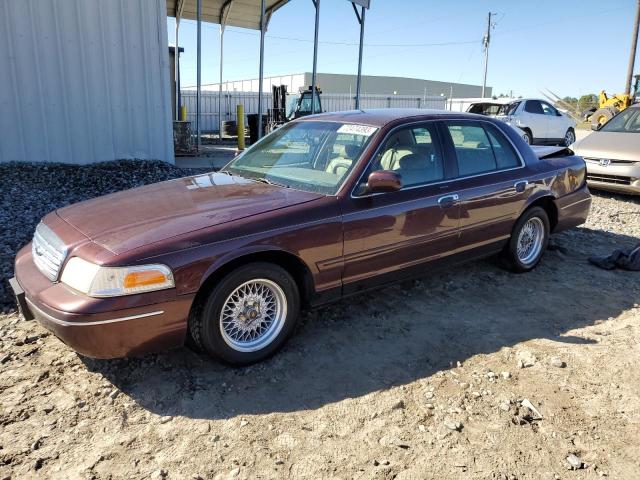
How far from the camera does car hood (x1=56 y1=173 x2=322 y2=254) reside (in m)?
2.99

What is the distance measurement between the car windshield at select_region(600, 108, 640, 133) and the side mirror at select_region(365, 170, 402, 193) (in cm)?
801

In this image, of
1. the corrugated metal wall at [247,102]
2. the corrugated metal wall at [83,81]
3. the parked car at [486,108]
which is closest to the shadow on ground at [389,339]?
the corrugated metal wall at [83,81]

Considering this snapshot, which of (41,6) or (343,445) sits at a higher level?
(41,6)

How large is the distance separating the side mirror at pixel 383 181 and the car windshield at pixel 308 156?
0.24 metres

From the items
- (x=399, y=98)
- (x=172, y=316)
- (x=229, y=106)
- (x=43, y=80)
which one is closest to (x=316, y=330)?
(x=172, y=316)

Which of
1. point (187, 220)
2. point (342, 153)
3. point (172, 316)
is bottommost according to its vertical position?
point (172, 316)

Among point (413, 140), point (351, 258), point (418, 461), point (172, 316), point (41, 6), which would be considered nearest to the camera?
point (418, 461)

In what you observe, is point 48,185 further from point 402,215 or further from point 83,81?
point 402,215

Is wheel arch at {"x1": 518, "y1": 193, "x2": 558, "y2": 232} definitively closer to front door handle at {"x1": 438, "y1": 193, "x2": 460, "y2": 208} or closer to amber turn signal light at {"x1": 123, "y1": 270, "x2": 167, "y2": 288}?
front door handle at {"x1": 438, "y1": 193, "x2": 460, "y2": 208}

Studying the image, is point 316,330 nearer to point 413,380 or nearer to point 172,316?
point 413,380

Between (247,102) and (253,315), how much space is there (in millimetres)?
26547

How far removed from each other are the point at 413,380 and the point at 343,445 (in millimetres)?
765

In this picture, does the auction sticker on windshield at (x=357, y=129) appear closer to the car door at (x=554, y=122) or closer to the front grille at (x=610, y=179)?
the front grille at (x=610, y=179)

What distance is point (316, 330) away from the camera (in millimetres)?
3834
